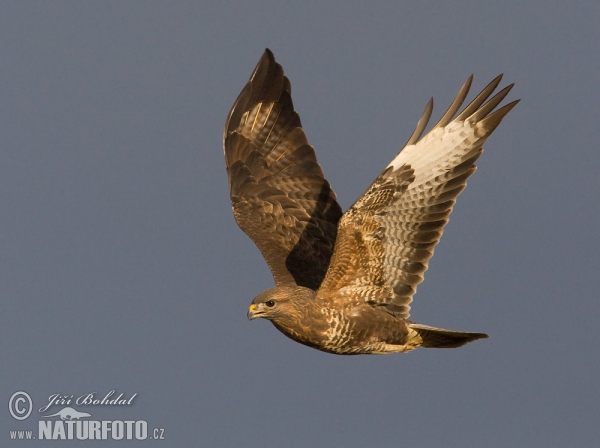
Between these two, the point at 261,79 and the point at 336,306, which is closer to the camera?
the point at 336,306

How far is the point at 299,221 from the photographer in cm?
1591

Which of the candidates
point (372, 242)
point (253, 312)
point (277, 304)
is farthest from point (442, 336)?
point (253, 312)

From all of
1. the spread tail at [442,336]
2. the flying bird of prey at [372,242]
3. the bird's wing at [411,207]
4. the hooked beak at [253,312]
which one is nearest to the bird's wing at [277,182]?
the flying bird of prey at [372,242]

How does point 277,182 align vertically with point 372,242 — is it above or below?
above

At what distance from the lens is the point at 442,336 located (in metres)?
14.8

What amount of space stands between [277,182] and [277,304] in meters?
2.84

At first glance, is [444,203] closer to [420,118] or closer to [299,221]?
[420,118]

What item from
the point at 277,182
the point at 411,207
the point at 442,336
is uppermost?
the point at 277,182

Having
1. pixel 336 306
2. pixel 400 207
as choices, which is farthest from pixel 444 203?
pixel 336 306

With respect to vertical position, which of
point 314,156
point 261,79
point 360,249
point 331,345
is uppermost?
point 261,79

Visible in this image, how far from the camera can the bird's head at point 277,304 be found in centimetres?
1359

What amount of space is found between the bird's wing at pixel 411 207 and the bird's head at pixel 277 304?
0.50m

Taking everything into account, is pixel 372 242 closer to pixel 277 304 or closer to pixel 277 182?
pixel 277 304

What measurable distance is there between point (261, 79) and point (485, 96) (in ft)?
10.2
